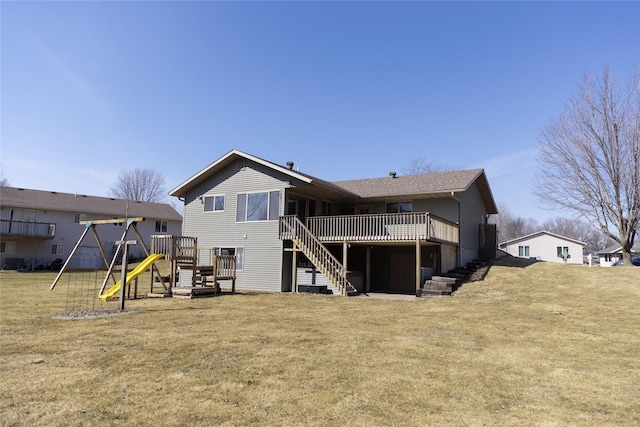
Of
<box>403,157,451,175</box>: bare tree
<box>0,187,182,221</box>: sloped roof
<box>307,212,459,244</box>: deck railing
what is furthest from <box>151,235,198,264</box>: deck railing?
<box>403,157,451,175</box>: bare tree

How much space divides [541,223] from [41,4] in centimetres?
10677

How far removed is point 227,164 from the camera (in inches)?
804

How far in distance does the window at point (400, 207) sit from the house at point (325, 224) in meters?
0.06

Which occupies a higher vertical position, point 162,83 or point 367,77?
point 367,77

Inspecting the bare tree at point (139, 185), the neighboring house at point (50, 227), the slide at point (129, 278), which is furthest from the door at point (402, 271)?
the bare tree at point (139, 185)

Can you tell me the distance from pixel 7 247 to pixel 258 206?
26.4 meters

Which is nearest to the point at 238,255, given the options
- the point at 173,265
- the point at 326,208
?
the point at 173,265

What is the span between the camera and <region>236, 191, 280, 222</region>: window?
18609 mm

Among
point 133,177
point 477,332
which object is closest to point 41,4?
point 477,332

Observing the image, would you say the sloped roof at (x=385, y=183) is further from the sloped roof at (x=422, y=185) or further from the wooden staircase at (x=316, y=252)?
the wooden staircase at (x=316, y=252)

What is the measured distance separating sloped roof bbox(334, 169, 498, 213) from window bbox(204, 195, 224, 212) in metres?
7.40

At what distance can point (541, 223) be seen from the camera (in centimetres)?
9600

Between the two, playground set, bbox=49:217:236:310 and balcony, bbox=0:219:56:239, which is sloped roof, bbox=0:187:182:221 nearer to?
balcony, bbox=0:219:56:239

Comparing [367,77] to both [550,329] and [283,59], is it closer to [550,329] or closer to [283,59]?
[283,59]
